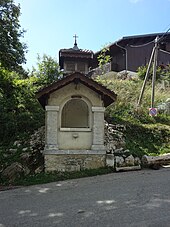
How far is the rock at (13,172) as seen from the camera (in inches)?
330

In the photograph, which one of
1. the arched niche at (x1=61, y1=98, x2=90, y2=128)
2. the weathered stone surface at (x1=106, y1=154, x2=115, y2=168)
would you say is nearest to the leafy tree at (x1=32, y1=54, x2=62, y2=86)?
the arched niche at (x1=61, y1=98, x2=90, y2=128)

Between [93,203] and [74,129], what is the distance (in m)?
3.75

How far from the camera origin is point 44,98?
9.27m

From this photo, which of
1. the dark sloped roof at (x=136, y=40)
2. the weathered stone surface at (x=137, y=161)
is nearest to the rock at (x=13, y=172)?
the weathered stone surface at (x=137, y=161)

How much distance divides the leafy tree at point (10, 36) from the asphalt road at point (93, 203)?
1009 cm

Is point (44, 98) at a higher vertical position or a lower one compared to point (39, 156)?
higher

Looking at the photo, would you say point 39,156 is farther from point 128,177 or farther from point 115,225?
point 115,225

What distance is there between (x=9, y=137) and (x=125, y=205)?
7.70 meters

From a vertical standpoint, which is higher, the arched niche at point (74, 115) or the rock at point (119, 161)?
the arched niche at point (74, 115)

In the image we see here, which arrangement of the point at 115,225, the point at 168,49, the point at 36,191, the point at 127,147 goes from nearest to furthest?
the point at 115,225
the point at 36,191
the point at 127,147
the point at 168,49

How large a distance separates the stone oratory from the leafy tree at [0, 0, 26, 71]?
7238mm

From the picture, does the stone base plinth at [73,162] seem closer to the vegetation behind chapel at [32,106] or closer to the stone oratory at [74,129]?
the stone oratory at [74,129]

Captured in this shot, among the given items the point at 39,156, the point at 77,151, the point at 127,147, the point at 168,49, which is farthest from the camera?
the point at 168,49

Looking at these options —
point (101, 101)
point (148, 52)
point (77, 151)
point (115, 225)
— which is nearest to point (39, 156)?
point (77, 151)
